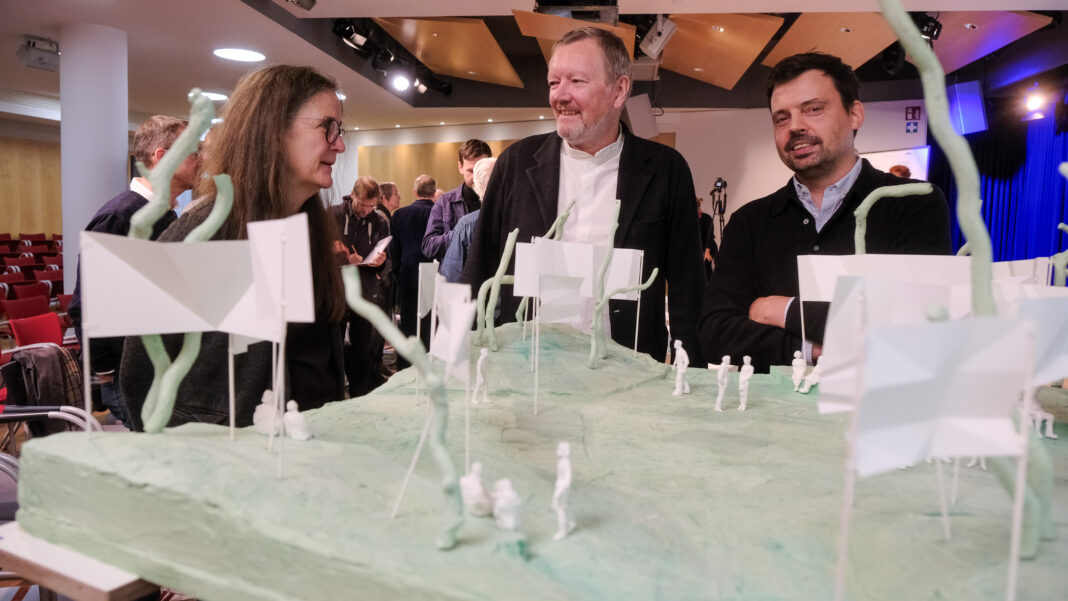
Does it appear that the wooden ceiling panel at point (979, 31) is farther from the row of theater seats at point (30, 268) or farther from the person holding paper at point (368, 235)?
the row of theater seats at point (30, 268)

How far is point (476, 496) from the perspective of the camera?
1044mm

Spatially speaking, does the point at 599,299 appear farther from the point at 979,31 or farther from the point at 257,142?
the point at 979,31

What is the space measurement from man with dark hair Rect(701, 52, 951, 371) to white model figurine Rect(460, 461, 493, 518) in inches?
54.0

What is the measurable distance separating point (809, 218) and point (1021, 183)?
7729 mm

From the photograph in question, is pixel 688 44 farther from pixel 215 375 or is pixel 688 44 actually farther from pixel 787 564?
pixel 787 564

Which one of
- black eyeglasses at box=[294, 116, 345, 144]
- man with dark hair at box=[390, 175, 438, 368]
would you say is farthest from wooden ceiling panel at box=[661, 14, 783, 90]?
black eyeglasses at box=[294, 116, 345, 144]

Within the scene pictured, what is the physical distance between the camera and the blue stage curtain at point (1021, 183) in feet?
25.5

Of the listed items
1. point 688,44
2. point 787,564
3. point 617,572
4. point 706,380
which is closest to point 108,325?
point 617,572

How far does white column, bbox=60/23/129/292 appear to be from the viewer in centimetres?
530

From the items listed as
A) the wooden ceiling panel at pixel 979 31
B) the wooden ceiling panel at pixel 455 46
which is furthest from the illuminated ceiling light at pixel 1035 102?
the wooden ceiling panel at pixel 455 46

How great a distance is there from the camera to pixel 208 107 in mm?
1205

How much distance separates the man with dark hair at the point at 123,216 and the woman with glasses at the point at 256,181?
58cm

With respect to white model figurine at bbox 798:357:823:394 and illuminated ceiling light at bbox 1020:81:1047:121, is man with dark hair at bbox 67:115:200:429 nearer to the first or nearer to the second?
white model figurine at bbox 798:357:823:394

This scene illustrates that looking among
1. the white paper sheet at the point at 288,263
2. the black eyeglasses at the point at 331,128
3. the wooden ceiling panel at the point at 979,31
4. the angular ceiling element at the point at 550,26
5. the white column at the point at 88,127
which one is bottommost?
the white paper sheet at the point at 288,263
